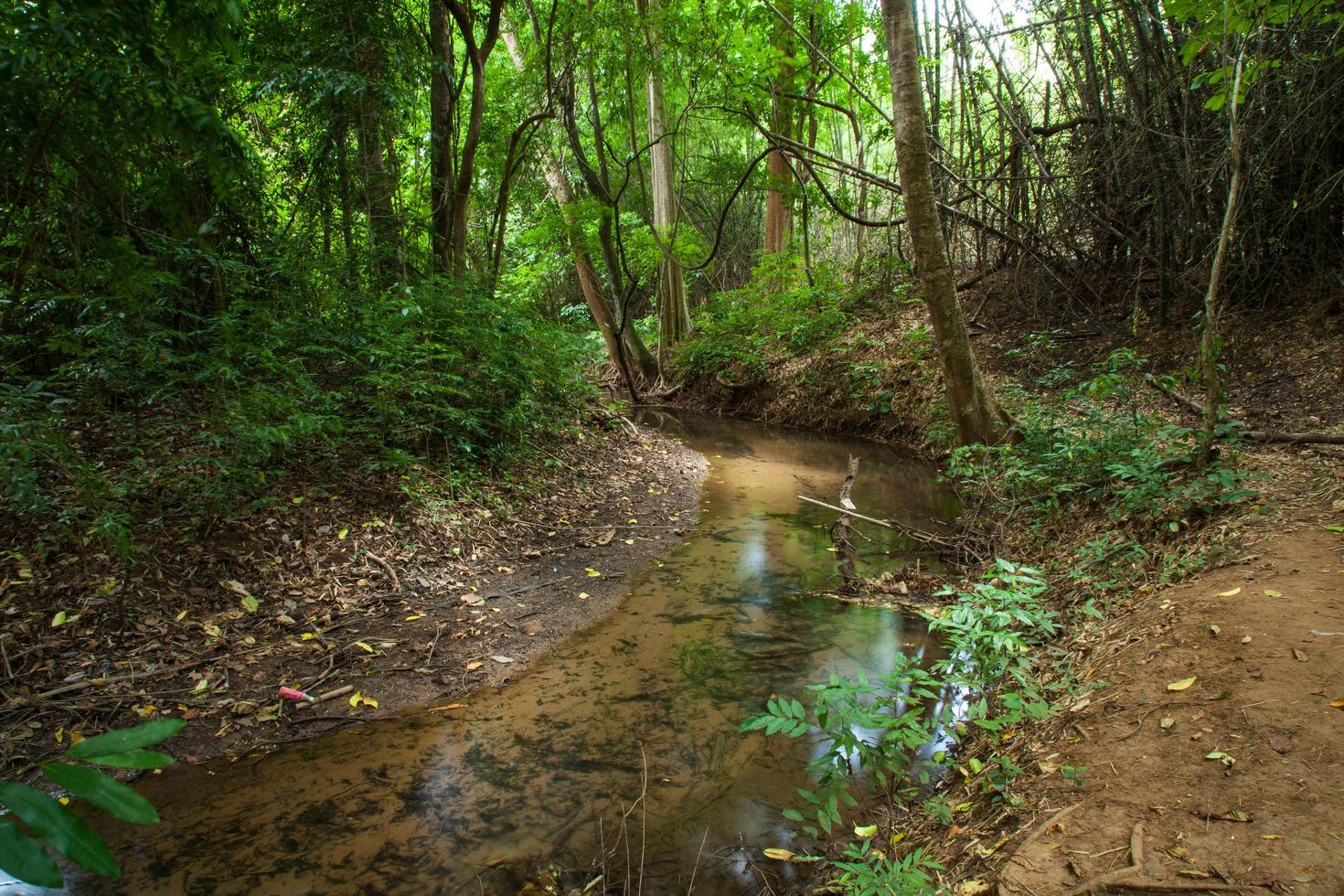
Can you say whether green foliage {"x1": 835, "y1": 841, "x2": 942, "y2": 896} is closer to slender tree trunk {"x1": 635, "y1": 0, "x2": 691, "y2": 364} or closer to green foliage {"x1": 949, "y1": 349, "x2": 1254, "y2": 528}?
green foliage {"x1": 949, "y1": 349, "x2": 1254, "y2": 528}

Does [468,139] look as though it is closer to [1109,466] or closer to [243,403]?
[243,403]

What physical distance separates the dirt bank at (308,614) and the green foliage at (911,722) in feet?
6.51

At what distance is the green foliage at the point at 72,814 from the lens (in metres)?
0.73

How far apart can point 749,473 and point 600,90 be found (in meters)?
6.88

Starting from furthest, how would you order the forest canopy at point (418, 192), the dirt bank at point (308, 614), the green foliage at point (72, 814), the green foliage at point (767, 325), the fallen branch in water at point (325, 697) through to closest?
the green foliage at point (767, 325), the fallen branch in water at point (325, 697), the dirt bank at point (308, 614), the forest canopy at point (418, 192), the green foliage at point (72, 814)

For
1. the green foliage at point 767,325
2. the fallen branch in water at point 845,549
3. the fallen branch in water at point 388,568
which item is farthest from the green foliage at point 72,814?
the green foliage at point 767,325

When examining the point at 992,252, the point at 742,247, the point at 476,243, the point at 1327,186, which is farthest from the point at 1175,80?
the point at 742,247

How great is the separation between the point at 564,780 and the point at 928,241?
190 inches

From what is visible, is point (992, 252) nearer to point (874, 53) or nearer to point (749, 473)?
point (874, 53)

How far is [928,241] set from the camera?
5.72 m

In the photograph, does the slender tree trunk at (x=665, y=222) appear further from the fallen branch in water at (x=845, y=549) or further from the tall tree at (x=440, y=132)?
the fallen branch in water at (x=845, y=549)

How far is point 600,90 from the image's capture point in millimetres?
11234

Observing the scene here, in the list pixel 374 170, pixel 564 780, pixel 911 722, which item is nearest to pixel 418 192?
pixel 374 170

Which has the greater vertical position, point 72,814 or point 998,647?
point 72,814
